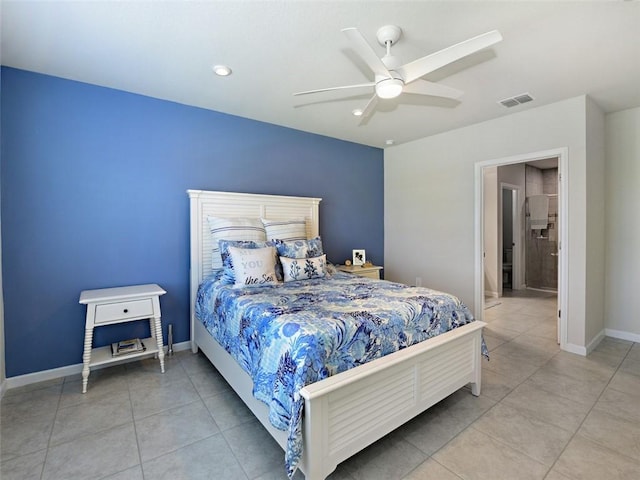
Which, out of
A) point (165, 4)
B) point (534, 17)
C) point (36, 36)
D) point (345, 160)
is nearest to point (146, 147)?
point (36, 36)

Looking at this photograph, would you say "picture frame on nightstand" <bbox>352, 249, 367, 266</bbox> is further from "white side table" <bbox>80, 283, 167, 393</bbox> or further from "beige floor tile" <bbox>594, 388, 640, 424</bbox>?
"beige floor tile" <bbox>594, 388, 640, 424</bbox>

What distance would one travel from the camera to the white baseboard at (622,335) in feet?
11.2

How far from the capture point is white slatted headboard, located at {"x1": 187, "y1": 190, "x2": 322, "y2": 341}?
314cm

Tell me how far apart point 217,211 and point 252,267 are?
3.12 feet

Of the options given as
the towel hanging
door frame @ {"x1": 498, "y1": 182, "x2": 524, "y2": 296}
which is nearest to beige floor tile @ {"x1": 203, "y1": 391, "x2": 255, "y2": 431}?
door frame @ {"x1": 498, "y1": 182, "x2": 524, "y2": 296}

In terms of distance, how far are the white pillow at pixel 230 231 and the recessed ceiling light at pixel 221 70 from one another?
1314 millimetres

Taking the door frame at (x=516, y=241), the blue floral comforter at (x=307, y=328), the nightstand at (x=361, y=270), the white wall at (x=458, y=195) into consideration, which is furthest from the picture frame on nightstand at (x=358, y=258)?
the door frame at (x=516, y=241)

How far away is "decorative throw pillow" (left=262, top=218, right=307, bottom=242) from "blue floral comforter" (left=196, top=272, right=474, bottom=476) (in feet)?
2.74

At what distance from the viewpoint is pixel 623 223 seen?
350 centimetres

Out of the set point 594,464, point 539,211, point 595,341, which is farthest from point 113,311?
point 539,211

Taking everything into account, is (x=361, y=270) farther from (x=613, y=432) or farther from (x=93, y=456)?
(x=93, y=456)

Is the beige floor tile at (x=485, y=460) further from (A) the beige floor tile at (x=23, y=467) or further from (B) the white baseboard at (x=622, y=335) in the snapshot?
(B) the white baseboard at (x=622, y=335)

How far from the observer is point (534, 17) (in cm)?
189

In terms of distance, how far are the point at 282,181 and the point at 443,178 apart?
7.22 ft
